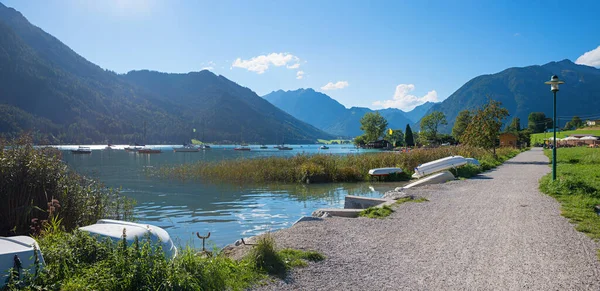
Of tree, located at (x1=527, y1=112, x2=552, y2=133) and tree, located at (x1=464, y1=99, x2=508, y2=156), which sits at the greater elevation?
tree, located at (x1=527, y1=112, x2=552, y2=133)

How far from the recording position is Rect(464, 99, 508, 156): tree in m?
33.3

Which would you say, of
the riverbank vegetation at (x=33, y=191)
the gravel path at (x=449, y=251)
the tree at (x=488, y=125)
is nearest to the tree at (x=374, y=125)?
the tree at (x=488, y=125)

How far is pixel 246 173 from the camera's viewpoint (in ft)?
83.7

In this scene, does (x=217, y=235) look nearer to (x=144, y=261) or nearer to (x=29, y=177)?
(x=29, y=177)

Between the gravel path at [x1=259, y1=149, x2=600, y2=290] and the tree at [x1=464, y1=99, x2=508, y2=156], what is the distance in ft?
82.0

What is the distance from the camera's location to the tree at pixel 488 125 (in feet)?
109

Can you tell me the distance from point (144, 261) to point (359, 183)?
19.6 meters

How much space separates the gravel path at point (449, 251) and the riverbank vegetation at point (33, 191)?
472 cm

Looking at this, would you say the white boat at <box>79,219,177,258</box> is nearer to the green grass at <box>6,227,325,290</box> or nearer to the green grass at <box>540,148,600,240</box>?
the green grass at <box>6,227,325,290</box>

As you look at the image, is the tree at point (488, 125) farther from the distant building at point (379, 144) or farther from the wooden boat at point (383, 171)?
the distant building at point (379, 144)

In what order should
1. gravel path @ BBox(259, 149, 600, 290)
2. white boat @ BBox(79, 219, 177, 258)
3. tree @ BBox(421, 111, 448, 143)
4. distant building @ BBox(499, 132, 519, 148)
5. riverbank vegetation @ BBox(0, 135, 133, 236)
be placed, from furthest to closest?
tree @ BBox(421, 111, 448, 143), distant building @ BBox(499, 132, 519, 148), riverbank vegetation @ BBox(0, 135, 133, 236), white boat @ BBox(79, 219, 177, 258), gravel path @ BBox(259, 149, 600, 290)

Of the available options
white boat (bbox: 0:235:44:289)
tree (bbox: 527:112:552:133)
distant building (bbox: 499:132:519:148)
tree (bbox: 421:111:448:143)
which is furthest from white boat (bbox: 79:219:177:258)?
tree (bbox: 527:112:552:133)

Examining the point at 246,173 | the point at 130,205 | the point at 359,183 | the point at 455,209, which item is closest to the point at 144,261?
the point at 455,209

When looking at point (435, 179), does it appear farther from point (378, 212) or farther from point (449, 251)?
point (449, 251)
